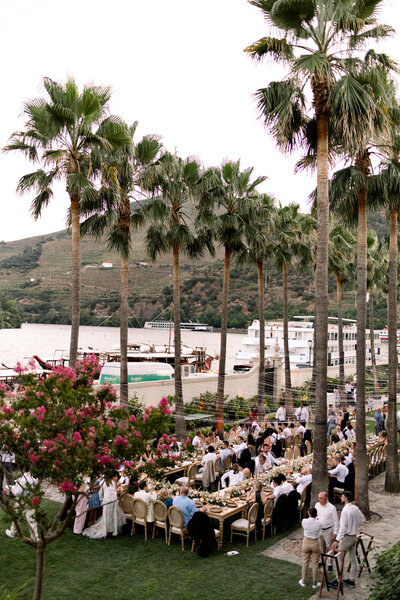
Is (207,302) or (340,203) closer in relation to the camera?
(340,203)

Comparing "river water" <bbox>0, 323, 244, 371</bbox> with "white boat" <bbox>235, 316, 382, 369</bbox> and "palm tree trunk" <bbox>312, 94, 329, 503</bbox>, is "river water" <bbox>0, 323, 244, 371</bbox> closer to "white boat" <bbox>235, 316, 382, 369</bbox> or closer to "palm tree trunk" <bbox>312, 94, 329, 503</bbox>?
"white boat" <bbox>235, 316, 382, 369</bbox>

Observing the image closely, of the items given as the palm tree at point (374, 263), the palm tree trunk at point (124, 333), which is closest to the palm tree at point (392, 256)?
the palm tree trunk at point (124, 333)

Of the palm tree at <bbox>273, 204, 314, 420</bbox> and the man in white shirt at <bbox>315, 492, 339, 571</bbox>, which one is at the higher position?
the palm tree at <bbox>273, 204, 314, 420</bbox>

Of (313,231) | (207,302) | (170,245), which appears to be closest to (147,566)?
(170,245)

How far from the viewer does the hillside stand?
11288cm

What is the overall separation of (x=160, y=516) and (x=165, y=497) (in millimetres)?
424

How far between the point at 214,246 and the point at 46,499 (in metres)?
13.5

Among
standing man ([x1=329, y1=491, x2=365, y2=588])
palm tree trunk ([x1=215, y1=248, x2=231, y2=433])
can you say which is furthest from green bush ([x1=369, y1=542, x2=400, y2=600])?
palm tree trunk ([x1=215, y1=248, x2=231, y2=433])

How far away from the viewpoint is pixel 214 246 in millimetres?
24016

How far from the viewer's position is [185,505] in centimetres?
1117

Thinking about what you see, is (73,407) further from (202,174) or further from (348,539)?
(202,174)

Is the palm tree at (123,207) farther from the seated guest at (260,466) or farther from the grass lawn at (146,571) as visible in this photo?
the grass lawn at (146,571)

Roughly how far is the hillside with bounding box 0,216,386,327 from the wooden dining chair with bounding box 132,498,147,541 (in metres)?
85.7

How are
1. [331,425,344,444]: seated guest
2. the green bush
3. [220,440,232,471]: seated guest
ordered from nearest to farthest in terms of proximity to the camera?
the green bush
[220,440,232,471]: seated guest
[331,425,344,444]: seated guest
